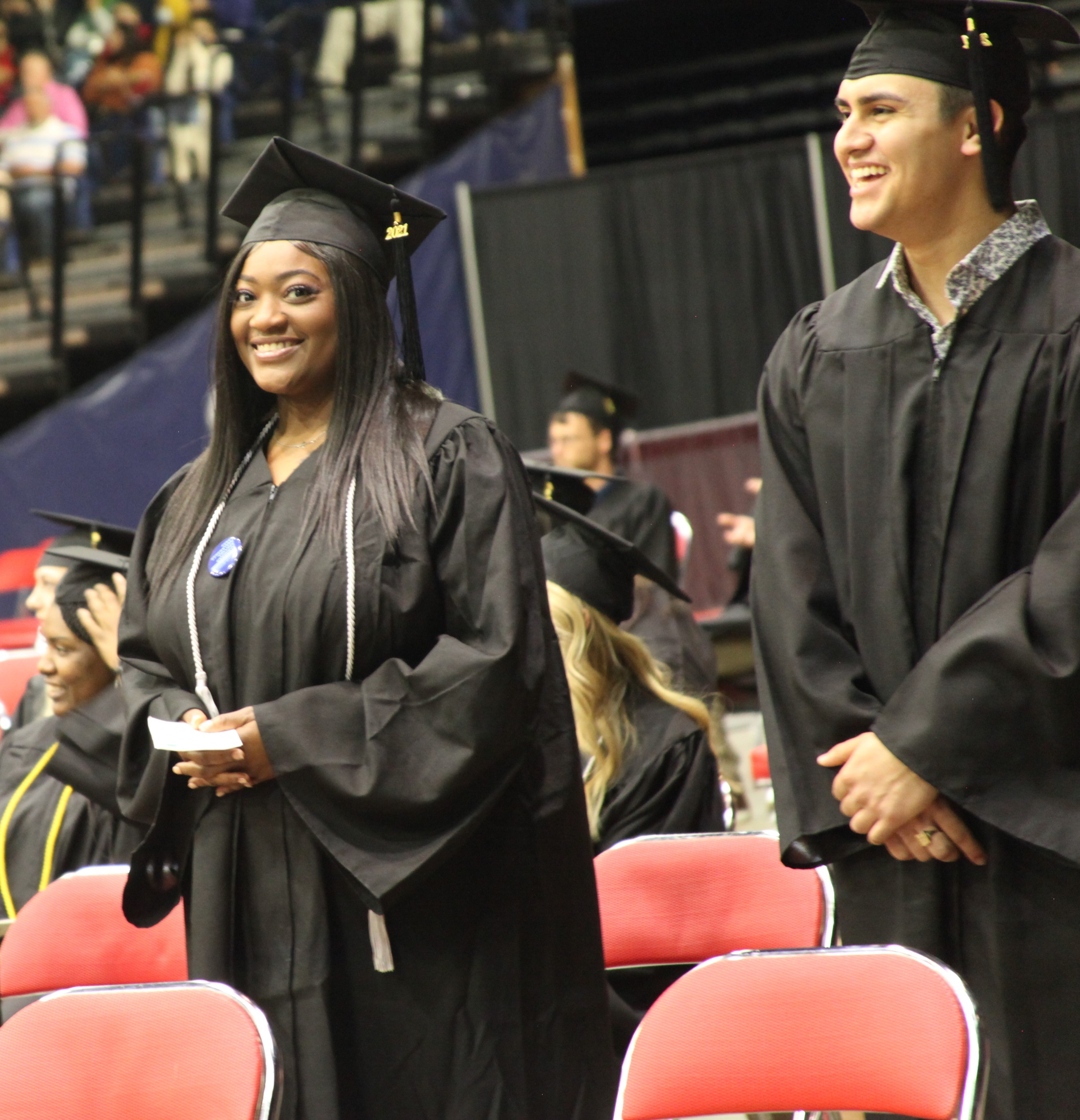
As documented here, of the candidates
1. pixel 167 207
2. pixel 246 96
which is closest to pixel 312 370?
pixel 167 207

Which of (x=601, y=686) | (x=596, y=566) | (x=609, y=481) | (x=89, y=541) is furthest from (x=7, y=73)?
(x=601, y=686)

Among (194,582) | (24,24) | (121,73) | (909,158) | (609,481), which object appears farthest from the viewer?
(24,24)

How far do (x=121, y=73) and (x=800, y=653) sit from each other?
10.6 metres

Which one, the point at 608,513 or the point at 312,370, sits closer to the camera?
the point at 312,370

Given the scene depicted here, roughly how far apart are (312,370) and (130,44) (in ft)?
32.5

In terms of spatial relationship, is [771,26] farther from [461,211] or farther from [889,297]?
[889,297]

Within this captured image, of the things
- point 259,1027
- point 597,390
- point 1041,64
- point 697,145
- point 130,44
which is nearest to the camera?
point 259,1027

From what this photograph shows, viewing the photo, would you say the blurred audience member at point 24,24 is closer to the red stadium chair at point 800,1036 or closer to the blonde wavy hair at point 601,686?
the blonde wavy hair at point 601,686

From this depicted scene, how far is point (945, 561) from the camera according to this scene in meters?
2.43

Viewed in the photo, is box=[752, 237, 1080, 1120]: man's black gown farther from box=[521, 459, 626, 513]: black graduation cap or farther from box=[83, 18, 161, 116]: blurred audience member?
box=[83, 18, 161, 116]: blurred audience member

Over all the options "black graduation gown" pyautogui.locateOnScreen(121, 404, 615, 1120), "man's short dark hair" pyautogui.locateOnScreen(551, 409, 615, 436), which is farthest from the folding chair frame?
"man's short dark hair" pyautogui.locateOnScreen(551, 409, 615, 436)

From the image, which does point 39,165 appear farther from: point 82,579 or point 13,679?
point 82,579

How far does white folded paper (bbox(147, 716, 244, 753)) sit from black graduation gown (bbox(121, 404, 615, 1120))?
5cm

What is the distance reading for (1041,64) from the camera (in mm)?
10891
